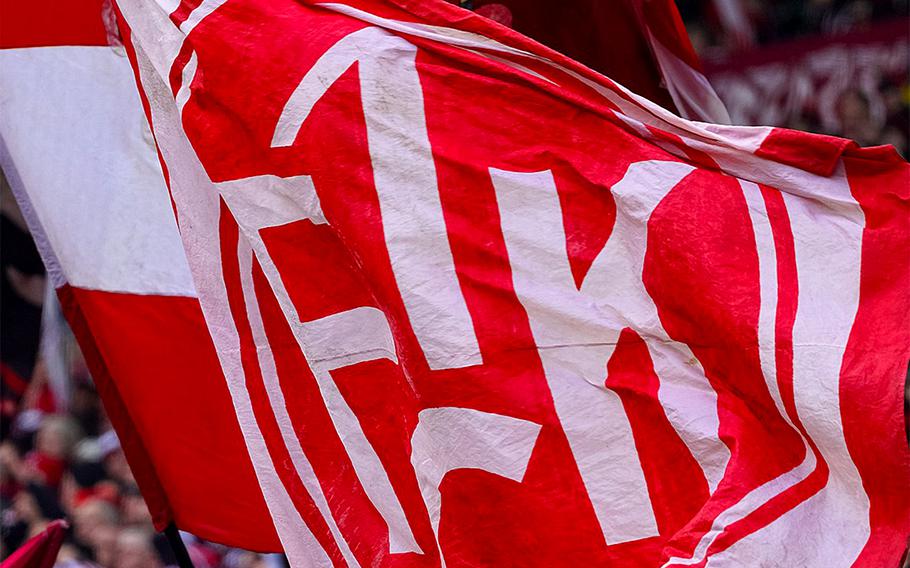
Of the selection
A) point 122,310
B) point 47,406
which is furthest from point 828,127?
point 122,310

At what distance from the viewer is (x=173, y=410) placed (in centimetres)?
315

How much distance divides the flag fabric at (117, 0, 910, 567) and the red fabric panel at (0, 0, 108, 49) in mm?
676

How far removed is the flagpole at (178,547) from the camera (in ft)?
10.1

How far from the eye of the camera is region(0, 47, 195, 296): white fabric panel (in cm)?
316

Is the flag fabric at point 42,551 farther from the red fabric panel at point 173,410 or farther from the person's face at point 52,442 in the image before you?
Answer: the person's face at point 52,442

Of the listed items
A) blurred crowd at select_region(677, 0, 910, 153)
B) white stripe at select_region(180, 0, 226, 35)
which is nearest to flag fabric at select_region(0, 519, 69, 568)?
white stripe at select_region(180, 0, 226, 35)

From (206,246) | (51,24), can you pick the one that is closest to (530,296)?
(206,246)

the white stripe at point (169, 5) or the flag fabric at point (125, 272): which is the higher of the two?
the white stripe at point (169, 5)

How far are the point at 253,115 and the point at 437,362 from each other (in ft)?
1.87

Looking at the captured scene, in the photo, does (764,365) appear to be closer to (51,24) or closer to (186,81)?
(186,81)

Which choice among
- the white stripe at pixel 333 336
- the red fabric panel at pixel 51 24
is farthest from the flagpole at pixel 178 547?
the red fabric panel at pixel 51 24

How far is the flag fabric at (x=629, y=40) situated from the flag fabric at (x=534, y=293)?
1020mm

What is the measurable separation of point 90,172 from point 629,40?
1393 mm

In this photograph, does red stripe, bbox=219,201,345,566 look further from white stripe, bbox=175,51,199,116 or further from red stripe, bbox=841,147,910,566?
red stripe, bbox=841,147,910,566
